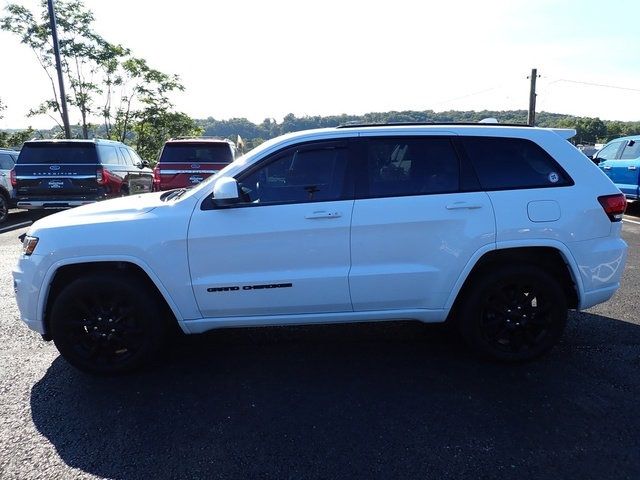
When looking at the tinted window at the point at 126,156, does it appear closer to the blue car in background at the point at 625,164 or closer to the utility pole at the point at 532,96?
the blue car in background at the point at 625,164

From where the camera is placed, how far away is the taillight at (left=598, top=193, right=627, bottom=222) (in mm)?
3566

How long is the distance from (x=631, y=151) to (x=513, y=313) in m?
10.2

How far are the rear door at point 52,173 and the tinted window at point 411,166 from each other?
8.10m

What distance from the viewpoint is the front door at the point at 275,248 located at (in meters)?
3.38

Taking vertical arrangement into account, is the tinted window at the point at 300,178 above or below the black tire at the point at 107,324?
above

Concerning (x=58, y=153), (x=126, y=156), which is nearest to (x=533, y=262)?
(x=58, y=153)

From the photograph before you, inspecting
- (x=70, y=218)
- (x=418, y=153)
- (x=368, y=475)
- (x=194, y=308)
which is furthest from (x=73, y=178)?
(x=368, y=475)

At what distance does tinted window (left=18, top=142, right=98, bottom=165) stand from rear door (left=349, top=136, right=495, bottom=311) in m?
8.30

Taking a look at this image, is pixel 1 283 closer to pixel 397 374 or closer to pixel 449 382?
pixel 397 374

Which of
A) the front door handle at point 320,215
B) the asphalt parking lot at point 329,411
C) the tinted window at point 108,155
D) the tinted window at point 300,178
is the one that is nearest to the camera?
the asphalt parking lot at point 329,411

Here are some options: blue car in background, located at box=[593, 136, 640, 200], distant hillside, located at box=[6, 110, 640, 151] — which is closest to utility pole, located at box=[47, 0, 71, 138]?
distant hillside, located at box=[6, 110, 640, 151]

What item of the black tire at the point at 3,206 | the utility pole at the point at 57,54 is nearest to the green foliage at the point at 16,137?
the utility pole at the point at 57,54

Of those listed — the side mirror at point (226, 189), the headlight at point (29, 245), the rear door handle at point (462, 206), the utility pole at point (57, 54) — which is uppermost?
the utility pole at point (57, 54)

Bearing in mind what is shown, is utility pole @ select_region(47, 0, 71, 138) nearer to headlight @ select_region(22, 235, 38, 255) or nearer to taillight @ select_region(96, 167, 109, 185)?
taillight @ select_region(96, 167, 109, 185)
